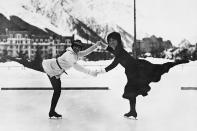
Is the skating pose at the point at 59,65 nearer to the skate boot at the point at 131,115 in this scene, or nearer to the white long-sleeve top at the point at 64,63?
the white long-sleeve top at the point at 64,63

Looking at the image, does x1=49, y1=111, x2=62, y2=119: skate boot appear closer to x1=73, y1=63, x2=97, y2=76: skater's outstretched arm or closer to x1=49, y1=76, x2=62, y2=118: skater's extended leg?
x1=49, y1=76, x2=62, y2=118: skater's extended leg

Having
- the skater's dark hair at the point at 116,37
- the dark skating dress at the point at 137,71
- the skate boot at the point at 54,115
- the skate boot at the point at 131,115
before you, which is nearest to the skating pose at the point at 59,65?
the skate boot at the point at 54,115

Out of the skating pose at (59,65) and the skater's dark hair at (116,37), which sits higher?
the skater's dark hair at (116,37)

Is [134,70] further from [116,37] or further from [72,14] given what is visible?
[72,14]

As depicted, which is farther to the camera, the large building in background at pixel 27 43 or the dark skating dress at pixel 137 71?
the large building in background at pixel 27 43

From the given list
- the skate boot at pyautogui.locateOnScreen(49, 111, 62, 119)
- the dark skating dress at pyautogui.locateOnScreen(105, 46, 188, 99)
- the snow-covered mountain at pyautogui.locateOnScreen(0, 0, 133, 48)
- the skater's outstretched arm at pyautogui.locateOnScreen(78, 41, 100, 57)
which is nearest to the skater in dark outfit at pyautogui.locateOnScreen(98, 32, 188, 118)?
the dark skating dress at pyautogui.locateOnScreen(105, 46, 188, 99)

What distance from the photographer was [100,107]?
3.23 m

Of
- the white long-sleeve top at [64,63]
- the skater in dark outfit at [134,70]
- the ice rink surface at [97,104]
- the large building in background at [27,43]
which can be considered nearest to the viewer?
the ice rink surface at [97,104]

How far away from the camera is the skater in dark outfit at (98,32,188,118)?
3.16 meters

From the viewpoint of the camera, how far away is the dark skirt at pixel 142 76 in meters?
3.16

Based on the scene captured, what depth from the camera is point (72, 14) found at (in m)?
3.44

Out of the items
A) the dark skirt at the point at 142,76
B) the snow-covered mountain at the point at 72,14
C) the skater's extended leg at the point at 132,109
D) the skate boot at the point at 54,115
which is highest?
the snow-covered mountain at the point at 72,14

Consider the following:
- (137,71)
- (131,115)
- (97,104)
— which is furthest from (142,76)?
(97,104)

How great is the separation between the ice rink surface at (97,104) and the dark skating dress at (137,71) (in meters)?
0.08
